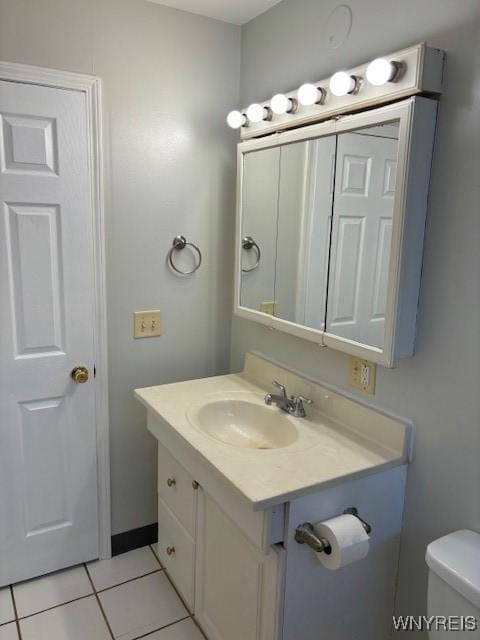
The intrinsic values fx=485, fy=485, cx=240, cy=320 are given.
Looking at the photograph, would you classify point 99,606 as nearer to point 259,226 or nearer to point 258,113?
point 259,226

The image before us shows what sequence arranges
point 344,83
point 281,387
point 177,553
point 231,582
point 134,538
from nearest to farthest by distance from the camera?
1. point 344,83
2. point 231,582
3. point 281,387
4. point 177,553
5. point 134,538

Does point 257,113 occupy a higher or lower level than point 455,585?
higher

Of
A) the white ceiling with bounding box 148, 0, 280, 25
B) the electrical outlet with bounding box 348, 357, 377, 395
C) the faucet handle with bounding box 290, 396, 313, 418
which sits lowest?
the faucet handle with bounding box 290, 396, 313, 418

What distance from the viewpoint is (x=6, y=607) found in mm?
1912

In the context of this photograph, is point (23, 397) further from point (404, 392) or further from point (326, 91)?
point (326, 91)

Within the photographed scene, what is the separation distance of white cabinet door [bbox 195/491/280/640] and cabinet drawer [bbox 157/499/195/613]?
0.05 m

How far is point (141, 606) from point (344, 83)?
6.70 feet

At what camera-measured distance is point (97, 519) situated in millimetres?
2158

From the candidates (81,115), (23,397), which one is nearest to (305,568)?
(23,397)

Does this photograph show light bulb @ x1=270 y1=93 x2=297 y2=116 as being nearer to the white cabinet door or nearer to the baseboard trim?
the white cabinet door

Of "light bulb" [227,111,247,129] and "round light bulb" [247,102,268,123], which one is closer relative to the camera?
"round light bulb" [247,102,268,123]

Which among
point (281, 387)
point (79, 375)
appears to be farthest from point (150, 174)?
point (281, 387)

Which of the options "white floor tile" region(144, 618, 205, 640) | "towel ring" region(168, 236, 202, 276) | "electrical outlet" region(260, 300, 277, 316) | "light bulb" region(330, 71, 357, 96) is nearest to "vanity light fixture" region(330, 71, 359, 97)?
"light bulb" region(330, 71, 357, 96)

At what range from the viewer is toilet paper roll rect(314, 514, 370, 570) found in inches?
49.6
